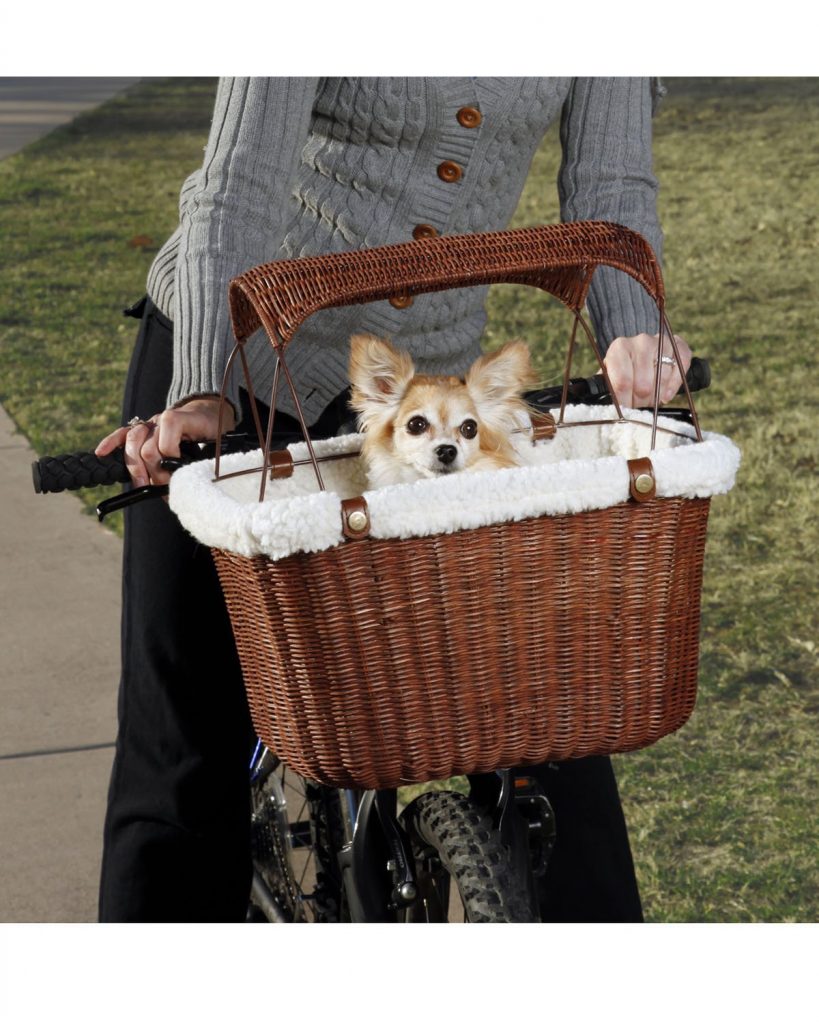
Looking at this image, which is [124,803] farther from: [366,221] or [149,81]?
[149,81]

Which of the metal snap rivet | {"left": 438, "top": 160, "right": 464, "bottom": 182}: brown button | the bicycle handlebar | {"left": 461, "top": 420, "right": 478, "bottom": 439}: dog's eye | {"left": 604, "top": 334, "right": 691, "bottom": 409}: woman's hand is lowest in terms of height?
the bicycle handlebar

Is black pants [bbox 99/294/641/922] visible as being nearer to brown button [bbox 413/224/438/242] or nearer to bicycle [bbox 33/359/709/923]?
bicycle [bbox 33/359/709/923]

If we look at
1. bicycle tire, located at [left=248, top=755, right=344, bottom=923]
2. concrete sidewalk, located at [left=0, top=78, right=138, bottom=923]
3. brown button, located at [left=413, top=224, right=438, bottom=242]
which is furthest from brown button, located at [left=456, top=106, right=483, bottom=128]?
concrete sidewalk, located at [left=0, top=78, right=138, bottom=923]

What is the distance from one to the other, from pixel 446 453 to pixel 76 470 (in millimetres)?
568

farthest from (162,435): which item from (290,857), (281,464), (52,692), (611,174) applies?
(52,692)

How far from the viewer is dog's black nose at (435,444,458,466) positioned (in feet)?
7.25

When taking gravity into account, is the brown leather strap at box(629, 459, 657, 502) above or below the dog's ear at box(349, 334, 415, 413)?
below

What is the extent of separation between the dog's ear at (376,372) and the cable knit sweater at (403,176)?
233 mm

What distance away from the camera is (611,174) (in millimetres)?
2619

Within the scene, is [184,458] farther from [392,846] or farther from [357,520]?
[392,846]

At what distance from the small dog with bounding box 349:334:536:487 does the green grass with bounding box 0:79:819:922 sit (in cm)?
21

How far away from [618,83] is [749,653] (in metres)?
3.24

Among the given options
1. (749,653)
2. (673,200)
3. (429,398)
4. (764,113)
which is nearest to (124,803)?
(429,398)

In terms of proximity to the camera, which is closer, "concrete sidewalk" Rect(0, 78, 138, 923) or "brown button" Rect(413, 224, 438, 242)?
"brown button" Rect(413, 224, 438, 242)
